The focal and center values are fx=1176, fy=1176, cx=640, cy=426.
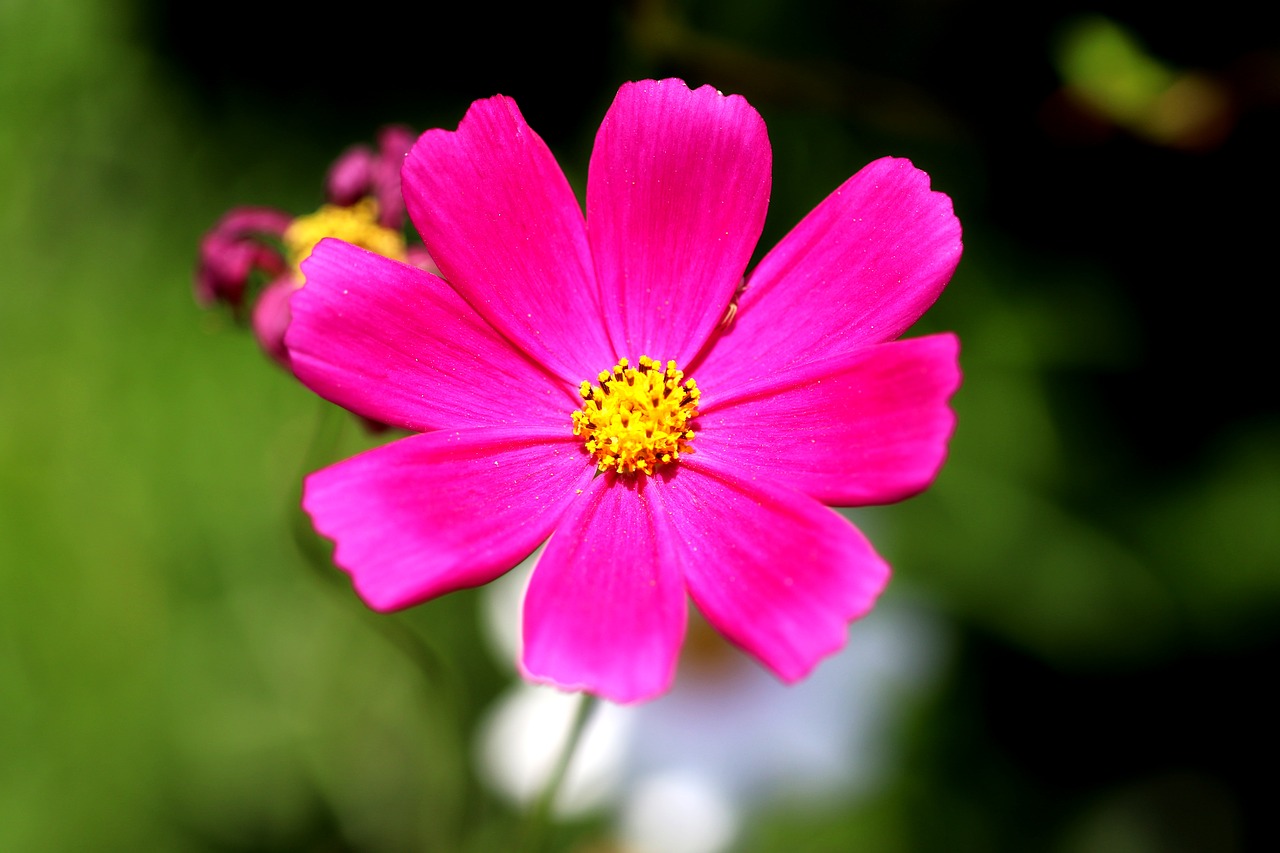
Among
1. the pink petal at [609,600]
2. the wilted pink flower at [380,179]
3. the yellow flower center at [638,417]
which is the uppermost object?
the wilted pink flower at [380,179]

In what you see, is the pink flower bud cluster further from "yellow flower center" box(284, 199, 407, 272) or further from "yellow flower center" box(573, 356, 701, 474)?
"yellow flower center" box(573, 356, 701, 474)

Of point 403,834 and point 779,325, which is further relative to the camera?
point 403,834

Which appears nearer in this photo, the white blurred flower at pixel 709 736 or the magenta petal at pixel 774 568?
the magenta petal at pixel 774 568

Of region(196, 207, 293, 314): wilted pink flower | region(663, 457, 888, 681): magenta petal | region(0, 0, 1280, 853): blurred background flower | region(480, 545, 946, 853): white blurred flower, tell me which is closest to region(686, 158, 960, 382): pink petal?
region(663, 457, 888, 681): magenta petal

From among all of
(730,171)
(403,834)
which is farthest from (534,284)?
(403,834)

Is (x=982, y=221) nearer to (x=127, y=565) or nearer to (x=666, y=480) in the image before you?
(x=666, y=480)

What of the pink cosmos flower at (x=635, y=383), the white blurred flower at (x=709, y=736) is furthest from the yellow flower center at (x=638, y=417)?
the white blurred flower at (x=709, y=736)

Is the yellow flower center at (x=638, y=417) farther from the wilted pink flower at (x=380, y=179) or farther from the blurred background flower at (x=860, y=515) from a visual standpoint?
the blurred background flower at (x=860, y=515)
